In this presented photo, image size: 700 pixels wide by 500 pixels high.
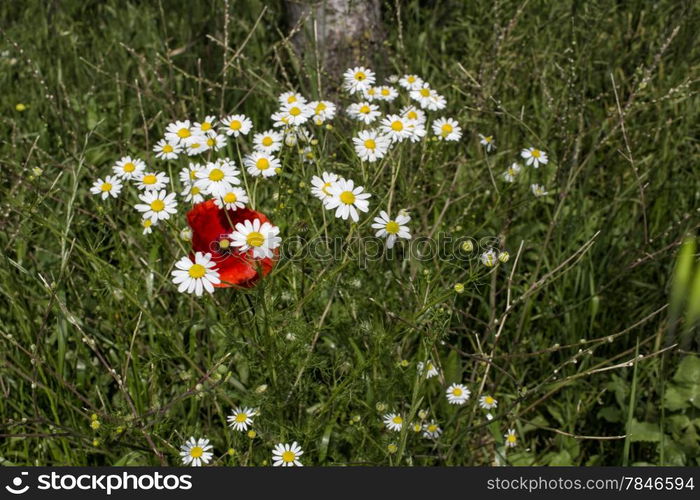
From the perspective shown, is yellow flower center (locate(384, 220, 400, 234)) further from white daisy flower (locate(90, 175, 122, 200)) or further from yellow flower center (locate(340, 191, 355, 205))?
white daisy flower (locate(90, 175, 122, 200))

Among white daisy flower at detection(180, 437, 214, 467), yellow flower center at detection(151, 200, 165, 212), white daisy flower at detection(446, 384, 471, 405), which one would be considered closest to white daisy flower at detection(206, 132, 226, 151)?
yellow flower center at detection(151, 200, 165, 212)

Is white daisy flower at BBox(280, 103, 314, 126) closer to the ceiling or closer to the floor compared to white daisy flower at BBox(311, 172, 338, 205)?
closer to the ceiling

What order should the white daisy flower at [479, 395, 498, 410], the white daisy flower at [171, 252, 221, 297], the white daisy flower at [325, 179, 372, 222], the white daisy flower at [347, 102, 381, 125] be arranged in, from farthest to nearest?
the white daisy flower at [347, 102, 381, 125], the white daisy flower at [479, 395, 498, 410], the white daisy flower at [325, 179, 372, 222], the white daisy flower at [171, 252, 221, 297]

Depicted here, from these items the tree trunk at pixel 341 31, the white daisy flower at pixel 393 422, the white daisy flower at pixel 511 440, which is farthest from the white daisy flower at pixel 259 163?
the tree trunk at pixel 341 31

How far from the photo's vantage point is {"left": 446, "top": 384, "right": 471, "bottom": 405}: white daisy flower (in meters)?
1.72

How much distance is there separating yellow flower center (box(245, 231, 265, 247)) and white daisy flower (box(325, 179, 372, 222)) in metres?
0.16

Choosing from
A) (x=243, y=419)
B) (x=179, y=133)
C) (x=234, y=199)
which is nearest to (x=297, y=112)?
(x=179, y=133)

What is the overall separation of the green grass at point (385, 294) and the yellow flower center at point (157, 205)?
0.19 ft

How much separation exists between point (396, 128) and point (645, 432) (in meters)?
0.98

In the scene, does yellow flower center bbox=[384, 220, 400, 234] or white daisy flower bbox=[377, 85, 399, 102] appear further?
white daisy flower bbox=[377, 85, 399, 102]

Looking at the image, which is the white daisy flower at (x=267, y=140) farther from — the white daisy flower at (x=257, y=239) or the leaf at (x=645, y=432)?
the leaf at (x=645, y=432)

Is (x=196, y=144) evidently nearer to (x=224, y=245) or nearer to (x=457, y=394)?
(x=224, y=245)

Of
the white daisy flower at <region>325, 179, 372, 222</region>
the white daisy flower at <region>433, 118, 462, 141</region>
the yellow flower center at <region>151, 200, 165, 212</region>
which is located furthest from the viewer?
the white daisy flower at <region>433, 118, 462, 141</region>

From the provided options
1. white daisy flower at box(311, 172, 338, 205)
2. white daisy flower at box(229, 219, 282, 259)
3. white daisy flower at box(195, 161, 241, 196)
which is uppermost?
white daisy flower at box(195, 161, 241, 196)
